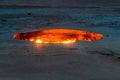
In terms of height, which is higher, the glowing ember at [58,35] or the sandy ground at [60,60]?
the glowing ember at [58,35]

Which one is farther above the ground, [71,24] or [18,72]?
[71,24]

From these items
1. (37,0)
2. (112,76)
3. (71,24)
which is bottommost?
(112,76)

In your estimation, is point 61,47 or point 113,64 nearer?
point 113,64

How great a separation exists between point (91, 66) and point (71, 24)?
757 centimetres

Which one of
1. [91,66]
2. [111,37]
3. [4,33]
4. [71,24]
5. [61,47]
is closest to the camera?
[91,66]

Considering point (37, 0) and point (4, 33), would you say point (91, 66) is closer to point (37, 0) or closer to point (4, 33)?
point (4, 33)

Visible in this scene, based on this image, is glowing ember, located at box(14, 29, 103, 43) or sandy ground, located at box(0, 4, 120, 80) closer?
sandy ground, located at box(0, 4, 120, 80)

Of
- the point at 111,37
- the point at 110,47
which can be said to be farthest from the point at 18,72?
the point at 111,37

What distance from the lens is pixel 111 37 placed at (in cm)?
1152

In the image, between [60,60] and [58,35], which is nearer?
[60,60]

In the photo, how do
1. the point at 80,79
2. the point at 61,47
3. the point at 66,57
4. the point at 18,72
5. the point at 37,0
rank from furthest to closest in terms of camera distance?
1. the point at 37,0
2. the point at 61,47
3. the point at 66,57
4. the point at 18,72
5. the point at 80,79

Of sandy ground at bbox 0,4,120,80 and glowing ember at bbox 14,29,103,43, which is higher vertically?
glowing ember at bbox 14,29,103,43

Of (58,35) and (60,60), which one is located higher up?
(58,35)

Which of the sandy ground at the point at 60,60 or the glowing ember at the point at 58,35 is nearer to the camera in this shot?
the sandy ground at the point at 60,60
